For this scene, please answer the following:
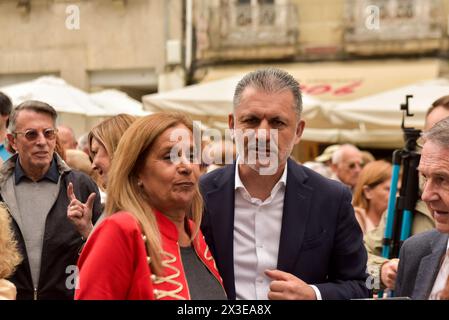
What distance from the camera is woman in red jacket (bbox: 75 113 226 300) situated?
2.18 m

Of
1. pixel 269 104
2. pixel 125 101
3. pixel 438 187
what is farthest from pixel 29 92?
pixel 438 187

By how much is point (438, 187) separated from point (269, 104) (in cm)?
72

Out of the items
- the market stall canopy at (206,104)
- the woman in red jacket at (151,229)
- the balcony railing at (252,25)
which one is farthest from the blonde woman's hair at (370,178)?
the balcony railing at (252,25)

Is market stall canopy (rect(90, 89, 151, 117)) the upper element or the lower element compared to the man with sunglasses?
lower

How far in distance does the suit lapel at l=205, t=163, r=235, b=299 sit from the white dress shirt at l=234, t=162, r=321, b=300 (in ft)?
0.12

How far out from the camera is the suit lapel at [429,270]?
265 centimetres

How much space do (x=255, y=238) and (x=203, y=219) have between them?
22 centimetres

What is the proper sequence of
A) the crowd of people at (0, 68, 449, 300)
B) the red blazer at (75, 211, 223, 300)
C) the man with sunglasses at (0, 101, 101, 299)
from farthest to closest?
the man with sunglasses at (0, 101, 101, 299)
the crowd of people at (0, 68, 449, 300)
the red blazer at (75, 211, 223, 300)

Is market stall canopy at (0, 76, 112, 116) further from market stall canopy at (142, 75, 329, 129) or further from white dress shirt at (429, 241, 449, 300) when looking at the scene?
white dress shirt at (429, 241, 449, 300)

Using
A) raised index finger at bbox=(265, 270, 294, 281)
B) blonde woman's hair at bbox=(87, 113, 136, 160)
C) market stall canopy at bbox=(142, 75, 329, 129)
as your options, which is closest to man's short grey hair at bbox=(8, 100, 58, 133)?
blonde woman's hair at bbox=(87, 113, 136, 160)

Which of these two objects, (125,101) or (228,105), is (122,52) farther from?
(228,105)

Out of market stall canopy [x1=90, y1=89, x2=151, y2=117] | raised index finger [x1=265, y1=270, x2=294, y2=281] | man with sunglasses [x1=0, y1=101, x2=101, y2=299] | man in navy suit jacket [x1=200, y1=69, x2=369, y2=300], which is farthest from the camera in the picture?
market stall canopy [x1=90, y1=89, x2=151, y2=117]

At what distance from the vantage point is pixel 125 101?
35.6 feet

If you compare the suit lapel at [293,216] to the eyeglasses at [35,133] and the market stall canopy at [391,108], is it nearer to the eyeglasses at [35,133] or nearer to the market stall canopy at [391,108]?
the eyeglasses at [35,133]
